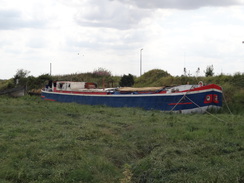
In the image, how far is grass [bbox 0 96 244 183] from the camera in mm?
6668

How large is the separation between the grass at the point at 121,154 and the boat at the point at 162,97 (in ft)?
21.1

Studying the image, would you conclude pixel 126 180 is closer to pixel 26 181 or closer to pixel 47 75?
pixel 26 181

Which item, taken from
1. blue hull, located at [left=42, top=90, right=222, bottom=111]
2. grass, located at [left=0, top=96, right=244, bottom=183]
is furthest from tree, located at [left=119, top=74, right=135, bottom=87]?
grass, located at [left=0, top=96, right=244, bottom=183]

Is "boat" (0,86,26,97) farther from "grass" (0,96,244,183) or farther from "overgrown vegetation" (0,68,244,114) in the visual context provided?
"grass" (0,96,244,183)

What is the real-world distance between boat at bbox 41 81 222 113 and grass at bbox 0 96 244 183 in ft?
21.1

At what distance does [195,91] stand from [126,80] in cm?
1486

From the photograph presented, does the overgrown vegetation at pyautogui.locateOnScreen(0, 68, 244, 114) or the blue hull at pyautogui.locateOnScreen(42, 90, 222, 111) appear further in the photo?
the overgrown vegetation at pyautogui.locateOnScreen(0, 68, 244, 114)

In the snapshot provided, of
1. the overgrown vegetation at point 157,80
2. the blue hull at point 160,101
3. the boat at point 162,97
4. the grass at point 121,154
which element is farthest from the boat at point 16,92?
the grass at point 121,154

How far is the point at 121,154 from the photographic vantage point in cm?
850

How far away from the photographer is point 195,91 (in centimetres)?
1922

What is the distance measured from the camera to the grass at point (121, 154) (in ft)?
21.9

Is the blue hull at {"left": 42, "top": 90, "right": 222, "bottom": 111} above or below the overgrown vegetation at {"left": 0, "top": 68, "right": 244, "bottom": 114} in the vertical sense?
below

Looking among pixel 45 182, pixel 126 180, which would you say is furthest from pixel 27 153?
pixel 126 180

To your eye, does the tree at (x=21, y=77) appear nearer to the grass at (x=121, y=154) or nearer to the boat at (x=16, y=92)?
the boat at (x=16, y=92)
